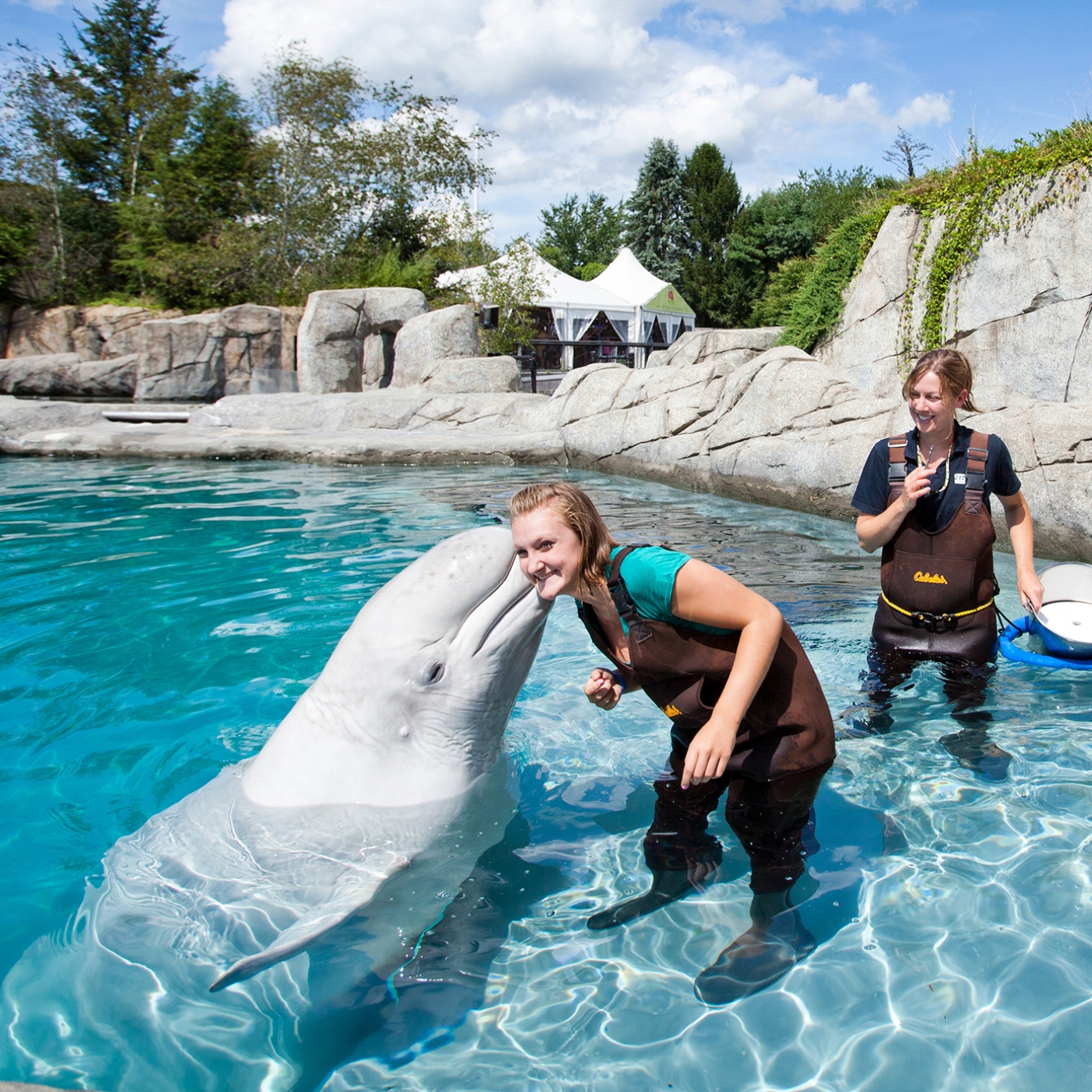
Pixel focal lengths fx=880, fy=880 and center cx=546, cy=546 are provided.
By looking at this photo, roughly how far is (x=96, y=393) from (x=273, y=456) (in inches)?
421

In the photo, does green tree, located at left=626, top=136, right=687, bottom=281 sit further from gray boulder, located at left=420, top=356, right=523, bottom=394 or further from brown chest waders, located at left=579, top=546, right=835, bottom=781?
brown chest waders, located at left=579, top=546, right=835, bottom=781

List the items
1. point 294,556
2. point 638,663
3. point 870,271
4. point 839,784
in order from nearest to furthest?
point 638,663 < point 839,784 < point 294,556 < point 870,271

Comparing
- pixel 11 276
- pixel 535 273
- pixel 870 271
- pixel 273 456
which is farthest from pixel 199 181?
pixel 870 271

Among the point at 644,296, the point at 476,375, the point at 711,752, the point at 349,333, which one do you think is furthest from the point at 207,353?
the point at 711,752

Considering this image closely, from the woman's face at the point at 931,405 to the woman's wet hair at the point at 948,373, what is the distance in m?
0.01

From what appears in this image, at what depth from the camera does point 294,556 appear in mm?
7039

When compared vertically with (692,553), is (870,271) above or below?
above

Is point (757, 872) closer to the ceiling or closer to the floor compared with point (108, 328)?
closer to the floor

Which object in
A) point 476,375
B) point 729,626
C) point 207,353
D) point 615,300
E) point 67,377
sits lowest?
point 729,626

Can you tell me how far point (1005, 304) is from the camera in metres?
11.7

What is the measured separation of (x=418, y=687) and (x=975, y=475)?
226cm

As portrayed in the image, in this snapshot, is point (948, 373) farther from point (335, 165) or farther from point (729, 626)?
point (335, 165)

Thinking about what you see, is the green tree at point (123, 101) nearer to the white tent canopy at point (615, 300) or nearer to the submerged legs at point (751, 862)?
the white tent canopy at point (615, 300)

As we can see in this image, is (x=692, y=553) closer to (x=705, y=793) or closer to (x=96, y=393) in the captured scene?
(x=705, y=793)
